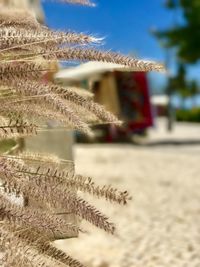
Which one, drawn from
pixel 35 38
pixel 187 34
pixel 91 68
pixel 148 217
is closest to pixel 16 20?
pixel 35 38

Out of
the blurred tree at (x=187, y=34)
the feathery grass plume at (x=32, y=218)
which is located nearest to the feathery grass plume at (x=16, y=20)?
the feathery grass plume at (x=32, y=218)

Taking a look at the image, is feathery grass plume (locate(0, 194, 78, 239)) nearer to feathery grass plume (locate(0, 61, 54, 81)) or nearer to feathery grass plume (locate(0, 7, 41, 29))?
feathery grass plume (locate(0, 61, 54, 81))

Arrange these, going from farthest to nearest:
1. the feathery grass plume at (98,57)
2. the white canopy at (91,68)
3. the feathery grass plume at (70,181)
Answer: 1. the white canopy at (91,68)
2. the feathery grass plume at (98,57)
3. the feathery grass plume at (70,181)

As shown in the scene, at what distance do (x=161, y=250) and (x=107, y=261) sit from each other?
2.56 ft

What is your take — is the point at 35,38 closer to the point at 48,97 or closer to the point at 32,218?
the point at 48,97

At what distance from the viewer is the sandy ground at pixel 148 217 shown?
6750 mm

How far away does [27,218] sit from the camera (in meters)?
2.57

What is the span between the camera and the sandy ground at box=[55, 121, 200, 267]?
22.1 feet

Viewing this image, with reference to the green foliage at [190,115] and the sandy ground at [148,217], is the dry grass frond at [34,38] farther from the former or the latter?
the green foliage at [190,115]

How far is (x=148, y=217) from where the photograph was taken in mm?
9641

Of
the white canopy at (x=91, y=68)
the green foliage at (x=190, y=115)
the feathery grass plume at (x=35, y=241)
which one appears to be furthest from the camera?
the green foliage at (x=190, y=115)

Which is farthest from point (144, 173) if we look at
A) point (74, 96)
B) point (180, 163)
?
point (74, 96)

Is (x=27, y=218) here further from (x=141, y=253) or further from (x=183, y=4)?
(x=183, y=4)

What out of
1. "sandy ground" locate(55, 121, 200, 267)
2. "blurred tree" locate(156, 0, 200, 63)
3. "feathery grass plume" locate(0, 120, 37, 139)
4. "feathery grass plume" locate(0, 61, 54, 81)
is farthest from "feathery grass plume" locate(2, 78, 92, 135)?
"blurred tree" locate(156, 0, 200, 63)
